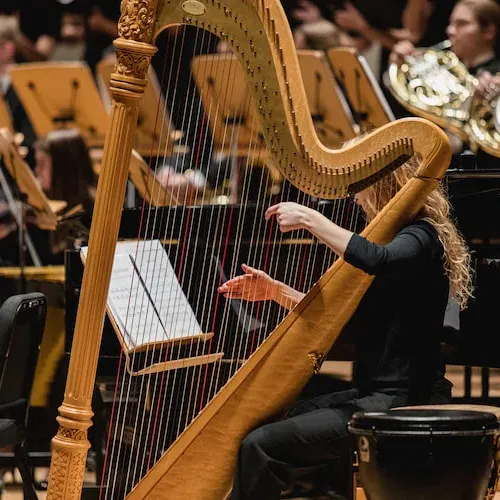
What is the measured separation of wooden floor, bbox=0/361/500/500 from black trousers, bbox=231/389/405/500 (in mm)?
1795

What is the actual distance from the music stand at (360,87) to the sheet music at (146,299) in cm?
228

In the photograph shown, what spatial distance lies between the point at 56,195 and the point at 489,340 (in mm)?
3112

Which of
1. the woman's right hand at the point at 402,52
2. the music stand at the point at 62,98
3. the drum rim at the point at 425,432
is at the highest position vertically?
the woman's right hand at the point at 402,52

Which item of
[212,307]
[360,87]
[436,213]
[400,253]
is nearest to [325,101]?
[360,87]

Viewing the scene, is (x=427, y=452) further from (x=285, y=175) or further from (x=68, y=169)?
(x=68, y=169)

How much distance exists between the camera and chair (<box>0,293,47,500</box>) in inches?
137

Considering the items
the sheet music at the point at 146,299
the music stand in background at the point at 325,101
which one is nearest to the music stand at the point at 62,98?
the music stand in background at the point at 325,101

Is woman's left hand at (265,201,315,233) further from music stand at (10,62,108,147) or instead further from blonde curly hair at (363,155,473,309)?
music stand at (10,62,108,147)

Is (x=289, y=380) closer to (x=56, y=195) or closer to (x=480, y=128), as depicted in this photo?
(x=480, y=128)

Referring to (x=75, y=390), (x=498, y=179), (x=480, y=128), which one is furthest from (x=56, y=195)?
(x=75, y=390)

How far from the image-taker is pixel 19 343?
3.60 m

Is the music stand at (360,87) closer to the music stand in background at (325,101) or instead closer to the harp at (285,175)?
the music stand in background at (325,101)

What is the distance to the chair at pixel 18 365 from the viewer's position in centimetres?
347

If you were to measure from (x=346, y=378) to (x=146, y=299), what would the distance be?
2.56 metres
